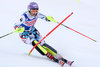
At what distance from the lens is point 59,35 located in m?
5.22

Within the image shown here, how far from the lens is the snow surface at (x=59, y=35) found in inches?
140

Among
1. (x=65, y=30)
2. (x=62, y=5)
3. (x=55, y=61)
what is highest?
(x=55, y=61)

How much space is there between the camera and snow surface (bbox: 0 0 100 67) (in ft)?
11.7

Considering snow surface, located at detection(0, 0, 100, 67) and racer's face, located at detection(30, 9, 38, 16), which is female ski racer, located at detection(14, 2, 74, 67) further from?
snow surface, located at detection(0, 0, 100, 67)

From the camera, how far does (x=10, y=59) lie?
3.35m

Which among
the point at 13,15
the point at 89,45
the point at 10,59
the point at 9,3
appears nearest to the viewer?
the point at 10,59

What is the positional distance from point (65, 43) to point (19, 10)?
2969 millimetres

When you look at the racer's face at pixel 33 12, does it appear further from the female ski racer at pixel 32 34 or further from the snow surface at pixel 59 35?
the snow surface at pixel 59 35

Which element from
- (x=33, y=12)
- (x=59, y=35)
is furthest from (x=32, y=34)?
(x=59, y=35)

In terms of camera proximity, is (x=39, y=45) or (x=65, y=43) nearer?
(x=39, y=45)

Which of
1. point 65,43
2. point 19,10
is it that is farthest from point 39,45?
point 19,10

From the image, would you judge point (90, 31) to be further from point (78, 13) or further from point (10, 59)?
point (10, 59)

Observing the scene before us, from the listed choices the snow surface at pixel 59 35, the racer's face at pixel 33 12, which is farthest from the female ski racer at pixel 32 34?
the snow surface at pixel 59 35

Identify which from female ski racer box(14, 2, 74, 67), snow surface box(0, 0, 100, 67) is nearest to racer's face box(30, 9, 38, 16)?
female ski racer box(14, 2, 74, 67)
